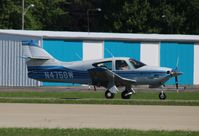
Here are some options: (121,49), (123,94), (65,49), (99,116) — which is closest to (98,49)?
(121,49)

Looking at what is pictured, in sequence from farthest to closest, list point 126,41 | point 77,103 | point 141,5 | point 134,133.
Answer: point 141,5 → point 126,41 → point 77,103 → point 134,133

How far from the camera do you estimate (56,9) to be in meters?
91.7

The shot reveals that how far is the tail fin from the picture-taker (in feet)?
113

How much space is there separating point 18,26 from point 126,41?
31.5m

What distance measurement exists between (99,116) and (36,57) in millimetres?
14267

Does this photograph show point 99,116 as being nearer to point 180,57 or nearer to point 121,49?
point 121,49

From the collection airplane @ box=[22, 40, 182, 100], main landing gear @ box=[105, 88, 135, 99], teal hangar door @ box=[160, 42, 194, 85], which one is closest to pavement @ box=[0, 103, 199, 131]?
main landing gear @ box=[105, 88, 135, 99]

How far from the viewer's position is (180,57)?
181 ft

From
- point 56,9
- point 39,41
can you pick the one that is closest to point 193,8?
point 56,9

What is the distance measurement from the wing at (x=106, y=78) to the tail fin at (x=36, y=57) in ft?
7.26

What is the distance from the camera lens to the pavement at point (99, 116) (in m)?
18.8

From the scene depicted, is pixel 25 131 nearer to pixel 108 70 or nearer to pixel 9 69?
pixel 108 70

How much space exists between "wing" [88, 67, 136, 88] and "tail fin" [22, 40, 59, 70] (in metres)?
2.21

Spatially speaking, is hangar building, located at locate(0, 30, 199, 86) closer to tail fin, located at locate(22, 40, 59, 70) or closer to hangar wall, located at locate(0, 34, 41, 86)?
hangar wall, located at locate(0, 34, 41, 86)
